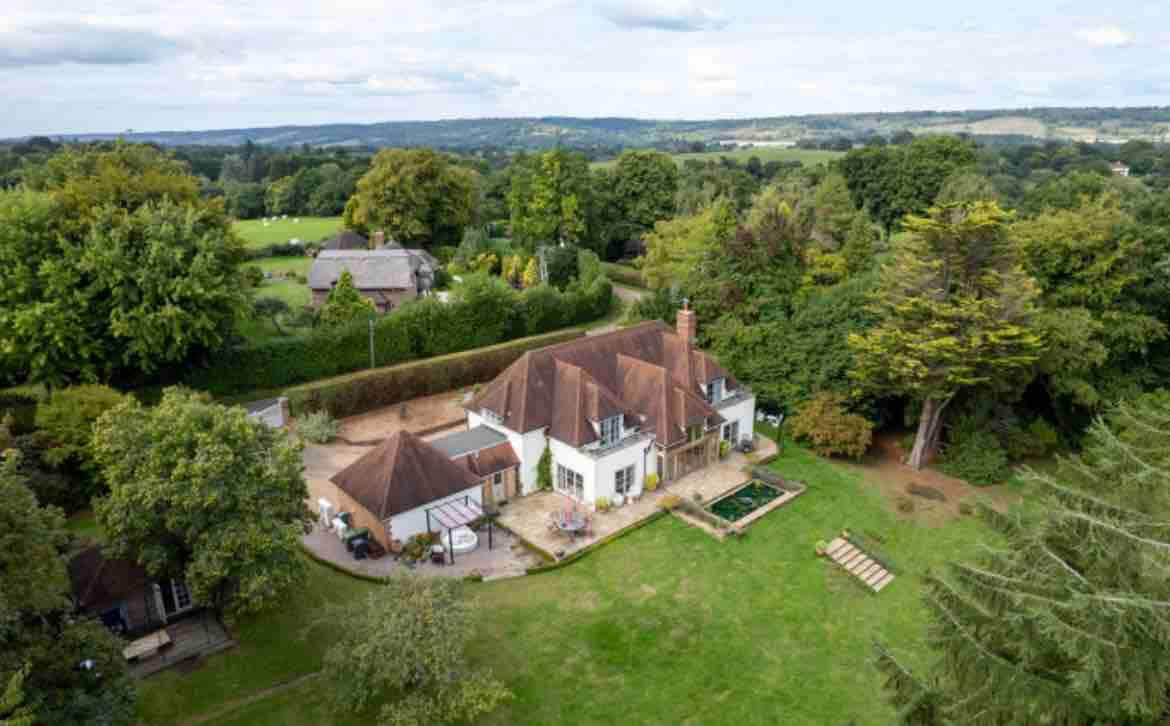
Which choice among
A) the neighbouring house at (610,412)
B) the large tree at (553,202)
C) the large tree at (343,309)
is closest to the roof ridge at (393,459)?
the neighbouring house at (610,412)

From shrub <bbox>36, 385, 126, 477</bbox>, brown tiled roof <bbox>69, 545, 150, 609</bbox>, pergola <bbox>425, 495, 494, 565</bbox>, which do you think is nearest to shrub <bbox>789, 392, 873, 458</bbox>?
pergola <bbox>425, 495, 494, 565</bbox>

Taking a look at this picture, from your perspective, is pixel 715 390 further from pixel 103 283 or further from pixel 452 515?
pixel 103 283

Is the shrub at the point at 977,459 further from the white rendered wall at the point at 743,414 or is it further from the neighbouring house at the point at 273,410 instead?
the neighbouring house at the point at 273,410

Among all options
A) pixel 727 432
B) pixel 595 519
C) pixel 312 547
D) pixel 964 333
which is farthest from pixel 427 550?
pixel 964 333

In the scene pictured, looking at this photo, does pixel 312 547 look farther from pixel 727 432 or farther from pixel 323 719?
pixel 727 432

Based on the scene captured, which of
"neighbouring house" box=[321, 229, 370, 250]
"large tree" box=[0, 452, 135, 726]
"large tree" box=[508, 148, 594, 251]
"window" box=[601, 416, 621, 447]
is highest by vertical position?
"large tree" box=[508, 148, 594, 251]

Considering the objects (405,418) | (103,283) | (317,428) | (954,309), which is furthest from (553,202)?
(954,309)

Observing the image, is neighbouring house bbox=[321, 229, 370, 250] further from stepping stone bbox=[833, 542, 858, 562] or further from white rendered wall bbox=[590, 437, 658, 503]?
stepping stone bbox=[833, 542, 858, 562]
